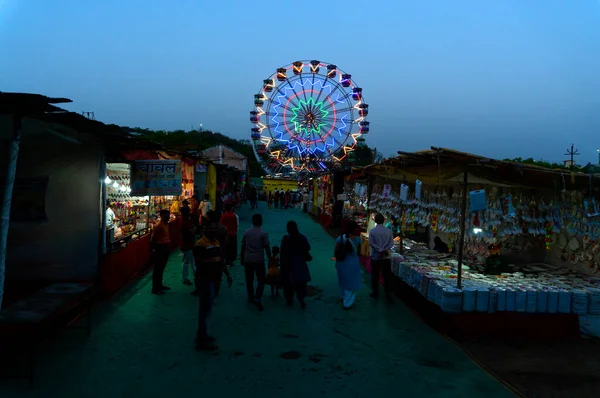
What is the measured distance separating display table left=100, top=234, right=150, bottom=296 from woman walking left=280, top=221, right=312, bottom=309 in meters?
2.72

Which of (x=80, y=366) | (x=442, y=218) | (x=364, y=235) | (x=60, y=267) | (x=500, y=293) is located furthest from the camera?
(x=364, y=235)

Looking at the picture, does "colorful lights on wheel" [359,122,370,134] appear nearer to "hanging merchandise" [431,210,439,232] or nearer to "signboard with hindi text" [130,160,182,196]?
"hanging merchandise" [431,210,439,232]

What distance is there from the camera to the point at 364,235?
470 inches

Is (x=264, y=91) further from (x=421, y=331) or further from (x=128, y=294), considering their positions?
(x=421, y=331)

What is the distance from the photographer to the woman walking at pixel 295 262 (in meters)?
7.32

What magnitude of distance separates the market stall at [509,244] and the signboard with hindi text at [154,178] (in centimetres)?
425

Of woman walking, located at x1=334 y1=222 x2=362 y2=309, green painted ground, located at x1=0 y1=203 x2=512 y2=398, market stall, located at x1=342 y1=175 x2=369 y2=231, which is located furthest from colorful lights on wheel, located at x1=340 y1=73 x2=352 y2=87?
green painted ground, located at x1=0 y1=203 x2=512 y2=398

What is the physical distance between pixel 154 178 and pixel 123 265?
72.9 inches

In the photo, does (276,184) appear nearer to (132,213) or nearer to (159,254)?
(132,213)

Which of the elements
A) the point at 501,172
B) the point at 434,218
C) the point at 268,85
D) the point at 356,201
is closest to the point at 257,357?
the point at 501,172

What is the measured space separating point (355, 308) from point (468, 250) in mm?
3124

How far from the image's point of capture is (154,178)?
941 centimetres

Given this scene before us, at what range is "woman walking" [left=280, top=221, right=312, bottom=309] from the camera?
7320 mm

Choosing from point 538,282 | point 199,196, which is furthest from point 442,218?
point 199,196
